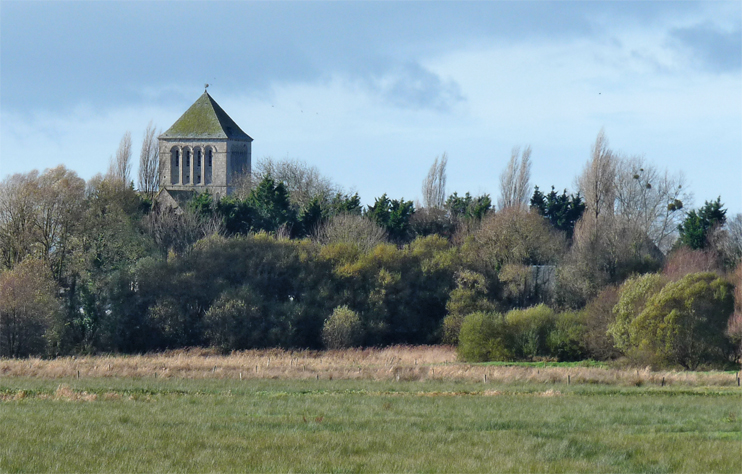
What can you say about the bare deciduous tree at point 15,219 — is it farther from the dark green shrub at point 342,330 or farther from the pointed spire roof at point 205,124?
the pointed spire roof at point 205,124

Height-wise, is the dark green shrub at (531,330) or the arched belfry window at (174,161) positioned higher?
the arched belfry window at (174,161)

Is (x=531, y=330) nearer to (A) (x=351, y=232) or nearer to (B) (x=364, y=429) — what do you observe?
(A) (x=351, y=232)

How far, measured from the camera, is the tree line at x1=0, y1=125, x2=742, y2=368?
4122 cm

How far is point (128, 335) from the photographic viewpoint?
4647 centimetres

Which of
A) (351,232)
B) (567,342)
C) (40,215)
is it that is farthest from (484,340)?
(40,215)

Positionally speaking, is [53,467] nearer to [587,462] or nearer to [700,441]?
[587,462]

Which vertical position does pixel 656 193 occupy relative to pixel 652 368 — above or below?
above

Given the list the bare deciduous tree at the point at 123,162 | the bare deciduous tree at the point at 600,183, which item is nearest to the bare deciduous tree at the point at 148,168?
the bare deciduous tree at the point at 123,162

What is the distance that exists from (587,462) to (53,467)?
27.2 ft

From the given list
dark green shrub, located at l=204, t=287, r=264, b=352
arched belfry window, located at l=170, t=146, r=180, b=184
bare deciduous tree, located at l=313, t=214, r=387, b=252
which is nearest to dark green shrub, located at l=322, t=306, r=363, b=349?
dark green shrub, located at l=204, t=287, r=264, b=352

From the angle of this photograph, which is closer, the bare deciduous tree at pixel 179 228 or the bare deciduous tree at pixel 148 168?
the bare deciduous tree at pixel 179 228

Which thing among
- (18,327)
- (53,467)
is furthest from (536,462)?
(18,327)

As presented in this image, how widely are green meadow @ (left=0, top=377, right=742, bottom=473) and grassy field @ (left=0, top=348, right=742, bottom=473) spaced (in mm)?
32

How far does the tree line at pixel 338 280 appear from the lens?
135 ft
